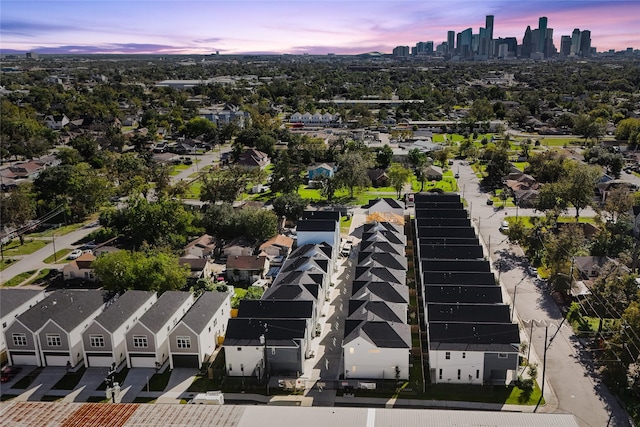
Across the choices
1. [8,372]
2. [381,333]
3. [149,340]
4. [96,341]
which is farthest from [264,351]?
[8,372]

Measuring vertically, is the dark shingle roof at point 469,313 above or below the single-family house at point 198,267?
above

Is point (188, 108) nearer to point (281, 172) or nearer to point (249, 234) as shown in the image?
point (281, 172)

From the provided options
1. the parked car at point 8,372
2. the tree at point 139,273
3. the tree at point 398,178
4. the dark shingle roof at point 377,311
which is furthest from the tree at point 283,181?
the parked car at point 8,372

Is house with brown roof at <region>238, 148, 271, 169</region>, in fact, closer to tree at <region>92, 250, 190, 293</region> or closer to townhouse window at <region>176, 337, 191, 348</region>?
tree at <region>92, 250, 190, 293</region>

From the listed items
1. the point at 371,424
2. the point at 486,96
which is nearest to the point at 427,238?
the point at 371,424

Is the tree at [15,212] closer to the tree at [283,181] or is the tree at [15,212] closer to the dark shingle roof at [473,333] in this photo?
the tree at [283,181]

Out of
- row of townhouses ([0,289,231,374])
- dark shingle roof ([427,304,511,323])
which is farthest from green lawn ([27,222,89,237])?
dark shingle roof ([427,304,511,323])

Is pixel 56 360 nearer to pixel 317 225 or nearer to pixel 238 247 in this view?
pixel 238 247
